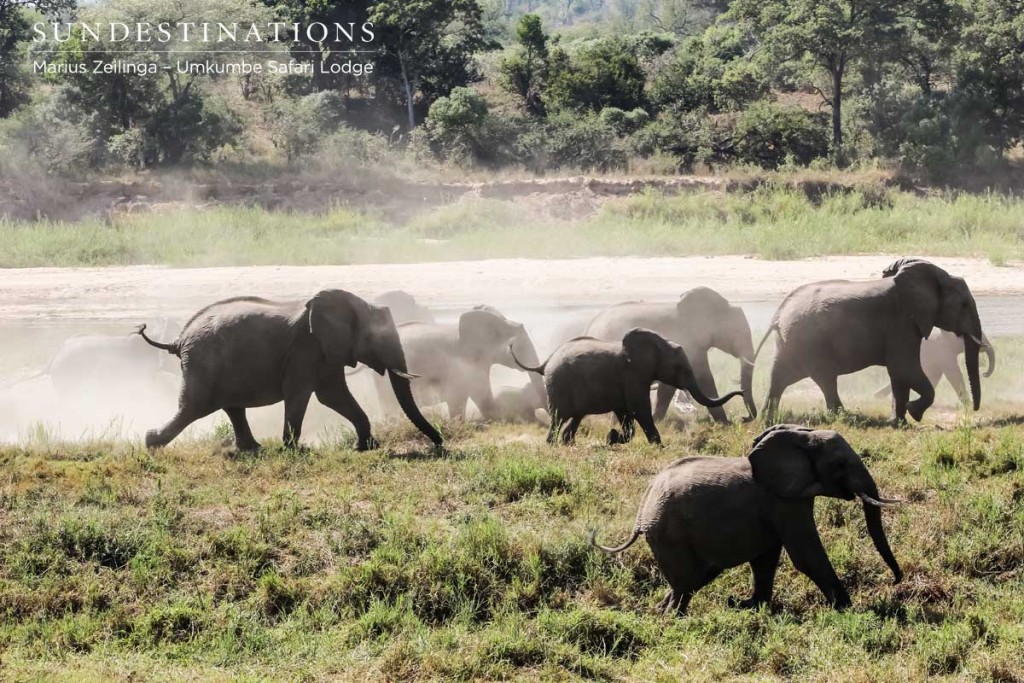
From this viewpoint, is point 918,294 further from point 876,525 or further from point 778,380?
point 876,525

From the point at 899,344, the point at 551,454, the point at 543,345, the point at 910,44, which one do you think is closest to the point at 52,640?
the point at 551,454

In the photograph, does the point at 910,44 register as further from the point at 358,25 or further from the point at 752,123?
the point at 358,25

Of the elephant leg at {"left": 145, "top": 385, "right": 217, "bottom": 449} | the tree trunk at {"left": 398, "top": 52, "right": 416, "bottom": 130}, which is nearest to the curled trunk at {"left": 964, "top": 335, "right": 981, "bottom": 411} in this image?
the elephant leg at {"left": 145, "top": 385, "right": 217, "bottom": 449}

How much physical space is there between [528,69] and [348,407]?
35.6 metres

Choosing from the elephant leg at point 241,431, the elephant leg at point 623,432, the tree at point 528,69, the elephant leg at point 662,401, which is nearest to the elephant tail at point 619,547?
the elephant leg at point 623,432

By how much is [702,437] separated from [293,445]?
363 centimetres

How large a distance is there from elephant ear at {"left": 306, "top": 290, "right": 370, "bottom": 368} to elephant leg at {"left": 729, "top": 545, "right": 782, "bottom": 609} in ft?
15.0

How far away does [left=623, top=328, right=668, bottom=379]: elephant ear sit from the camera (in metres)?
11.5

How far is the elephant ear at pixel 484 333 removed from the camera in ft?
47.6

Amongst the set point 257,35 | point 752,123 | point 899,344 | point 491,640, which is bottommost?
point 491,640

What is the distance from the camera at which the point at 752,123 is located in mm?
39812

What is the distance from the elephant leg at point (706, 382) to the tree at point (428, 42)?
30321 mm

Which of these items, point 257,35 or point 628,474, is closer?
point 628,474

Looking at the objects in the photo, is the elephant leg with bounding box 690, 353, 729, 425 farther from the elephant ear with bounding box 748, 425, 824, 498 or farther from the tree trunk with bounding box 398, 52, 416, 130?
the tree trunk with bounding box 398, 52, 416, 130
